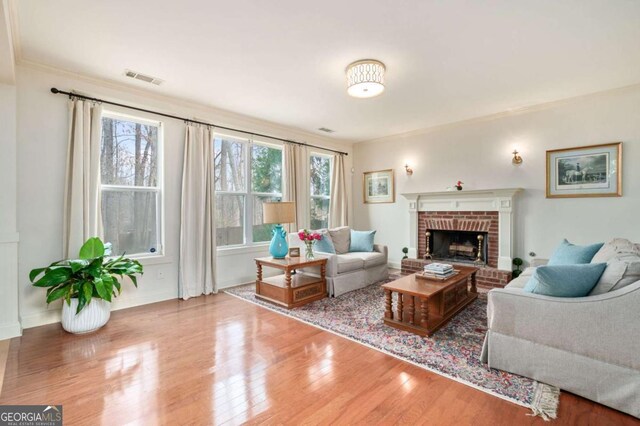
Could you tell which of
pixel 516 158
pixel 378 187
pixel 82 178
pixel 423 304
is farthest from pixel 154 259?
pixel 516 158

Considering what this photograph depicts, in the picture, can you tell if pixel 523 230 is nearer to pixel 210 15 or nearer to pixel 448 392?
pixel 448 392

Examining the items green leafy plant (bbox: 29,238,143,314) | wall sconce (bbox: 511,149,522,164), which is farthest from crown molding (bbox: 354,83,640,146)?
green leafy plant (bbox: 29,238,143,314)

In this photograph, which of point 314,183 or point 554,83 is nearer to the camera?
point 554,83

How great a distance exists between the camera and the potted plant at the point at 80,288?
2.72 meters

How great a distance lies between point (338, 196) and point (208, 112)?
2955 millimetres

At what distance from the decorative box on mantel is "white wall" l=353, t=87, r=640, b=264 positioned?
0.64 feet

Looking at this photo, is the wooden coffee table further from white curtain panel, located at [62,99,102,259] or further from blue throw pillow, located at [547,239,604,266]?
white curtain panel, located at [62,99,102,259]

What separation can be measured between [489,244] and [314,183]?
3.23 meters

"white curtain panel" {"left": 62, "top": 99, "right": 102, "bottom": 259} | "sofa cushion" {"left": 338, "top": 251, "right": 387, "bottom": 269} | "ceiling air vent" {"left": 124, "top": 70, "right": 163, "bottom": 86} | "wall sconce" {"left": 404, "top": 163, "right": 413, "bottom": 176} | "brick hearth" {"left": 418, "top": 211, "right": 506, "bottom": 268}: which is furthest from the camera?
"wall sconce" {"left": 404, "top": 163, "right": 413, "bottom": 176}

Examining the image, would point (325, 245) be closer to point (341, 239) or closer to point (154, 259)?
point (341, 239)

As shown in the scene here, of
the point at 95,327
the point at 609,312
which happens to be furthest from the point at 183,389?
the point at 609,312

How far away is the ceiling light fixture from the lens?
117 inches

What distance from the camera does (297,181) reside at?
17.5 ft

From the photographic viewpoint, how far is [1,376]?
6.88 feet
